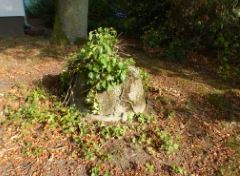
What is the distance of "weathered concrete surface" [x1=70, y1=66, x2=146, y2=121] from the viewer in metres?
5.73

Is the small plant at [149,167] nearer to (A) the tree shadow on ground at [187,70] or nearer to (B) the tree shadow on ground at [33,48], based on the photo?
(A) the tree shadow on ground at [187,70]

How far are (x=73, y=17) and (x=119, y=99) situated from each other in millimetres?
3280

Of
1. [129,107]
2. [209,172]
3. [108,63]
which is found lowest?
[209,172]

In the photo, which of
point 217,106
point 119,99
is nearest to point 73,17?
point 119,99

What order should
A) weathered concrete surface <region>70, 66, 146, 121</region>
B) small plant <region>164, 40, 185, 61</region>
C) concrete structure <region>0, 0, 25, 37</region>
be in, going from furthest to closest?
concrete structure <region>0, 0, 25, 37</region> → small plant <region>164, 40, 185, 61</region> → weathered concrete surface <region>70, 66, 146, 121</region>

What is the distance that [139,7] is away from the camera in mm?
9930

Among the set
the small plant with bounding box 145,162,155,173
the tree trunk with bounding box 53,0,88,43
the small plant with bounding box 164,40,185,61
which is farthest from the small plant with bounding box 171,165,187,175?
the tree trunk with bounding box 53,0,88,43

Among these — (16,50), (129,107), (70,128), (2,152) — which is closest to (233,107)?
(129,107)

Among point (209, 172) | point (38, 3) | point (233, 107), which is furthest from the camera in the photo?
point (38, 3)

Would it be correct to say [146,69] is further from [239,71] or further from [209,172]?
[209,172]

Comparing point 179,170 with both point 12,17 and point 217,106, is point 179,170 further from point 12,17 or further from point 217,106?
point 12,17

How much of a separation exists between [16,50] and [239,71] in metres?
4.30

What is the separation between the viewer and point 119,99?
18.9 feet

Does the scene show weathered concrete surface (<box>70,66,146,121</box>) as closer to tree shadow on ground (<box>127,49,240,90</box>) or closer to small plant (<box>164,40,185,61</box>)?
tree shadow on ground (<box>127,49,240,90</box>)
